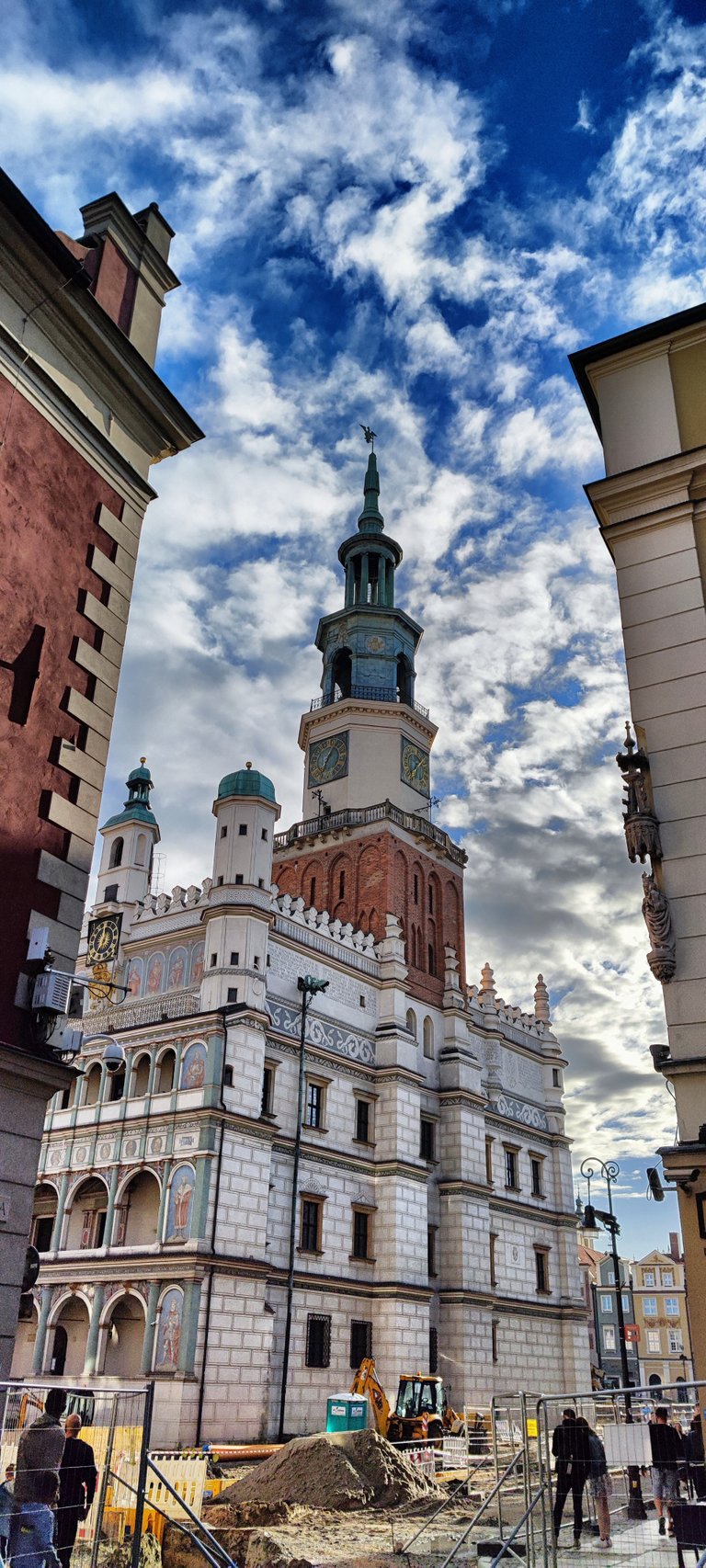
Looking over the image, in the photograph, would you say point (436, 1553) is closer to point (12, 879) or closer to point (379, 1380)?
point (12, 879)

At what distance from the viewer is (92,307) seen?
15.1 meters

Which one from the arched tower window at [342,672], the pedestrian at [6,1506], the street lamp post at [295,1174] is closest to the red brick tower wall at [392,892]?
the street lamp post at [295,1174]

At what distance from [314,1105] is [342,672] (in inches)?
849

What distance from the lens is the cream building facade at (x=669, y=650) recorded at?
12945 mm

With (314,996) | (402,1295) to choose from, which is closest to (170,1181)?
(314,996)

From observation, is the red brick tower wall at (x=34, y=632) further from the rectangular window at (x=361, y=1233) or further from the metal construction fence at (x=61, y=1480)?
the rectangular window at (x=361, y=1233)

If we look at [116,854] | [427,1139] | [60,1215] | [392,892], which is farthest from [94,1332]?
[392,892]

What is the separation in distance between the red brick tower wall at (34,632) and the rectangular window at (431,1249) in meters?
31.2

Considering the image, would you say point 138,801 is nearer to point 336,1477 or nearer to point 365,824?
point 365,824

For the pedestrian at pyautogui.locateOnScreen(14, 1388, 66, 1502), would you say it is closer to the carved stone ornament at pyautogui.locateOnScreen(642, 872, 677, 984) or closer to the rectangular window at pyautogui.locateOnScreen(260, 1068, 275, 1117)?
the carved stone ornament at pyautogui.locateOnScreen(642, 872, 677, 984)

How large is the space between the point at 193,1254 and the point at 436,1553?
13592mm

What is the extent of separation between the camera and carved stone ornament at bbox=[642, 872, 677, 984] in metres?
13.6

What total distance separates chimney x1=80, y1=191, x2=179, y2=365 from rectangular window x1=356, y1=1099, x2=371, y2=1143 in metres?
27.5

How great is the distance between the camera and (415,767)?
4928 centimetres
